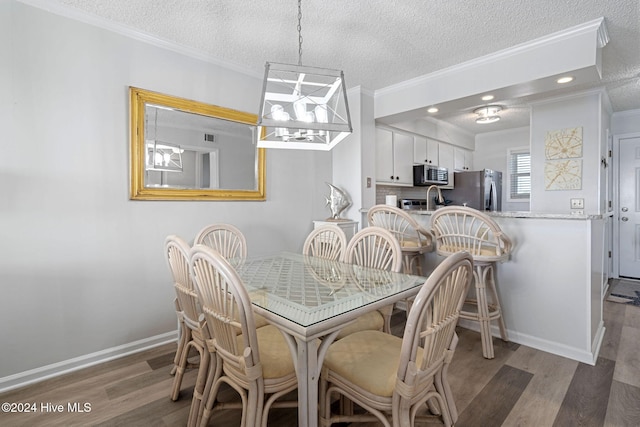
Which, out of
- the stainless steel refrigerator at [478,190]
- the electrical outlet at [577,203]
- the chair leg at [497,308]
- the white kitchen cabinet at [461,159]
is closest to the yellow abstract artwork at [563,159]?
the electrical outlet at [577,203]

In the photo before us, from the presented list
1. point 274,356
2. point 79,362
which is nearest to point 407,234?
point 274,356

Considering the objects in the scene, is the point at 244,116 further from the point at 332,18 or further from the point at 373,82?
the point at 373,82

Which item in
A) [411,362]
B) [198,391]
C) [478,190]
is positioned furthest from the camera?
[478,190]

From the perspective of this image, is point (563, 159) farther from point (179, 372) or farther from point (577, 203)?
point (179, 372)

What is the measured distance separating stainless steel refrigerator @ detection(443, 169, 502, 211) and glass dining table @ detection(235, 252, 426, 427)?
3.79 metres

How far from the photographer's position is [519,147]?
5488 mm

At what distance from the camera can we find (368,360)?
134cm

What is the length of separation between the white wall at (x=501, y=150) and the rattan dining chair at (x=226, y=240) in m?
5.05

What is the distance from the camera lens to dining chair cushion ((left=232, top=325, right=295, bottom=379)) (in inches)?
50.5

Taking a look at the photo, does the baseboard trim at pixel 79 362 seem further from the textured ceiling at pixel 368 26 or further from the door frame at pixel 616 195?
the door frame at pixel 616 195

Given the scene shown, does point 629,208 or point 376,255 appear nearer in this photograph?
point 376,255

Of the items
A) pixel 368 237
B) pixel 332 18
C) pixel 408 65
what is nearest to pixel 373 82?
pixel 408 65

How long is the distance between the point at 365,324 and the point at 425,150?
11.8ft

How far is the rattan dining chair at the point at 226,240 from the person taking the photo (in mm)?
2457
